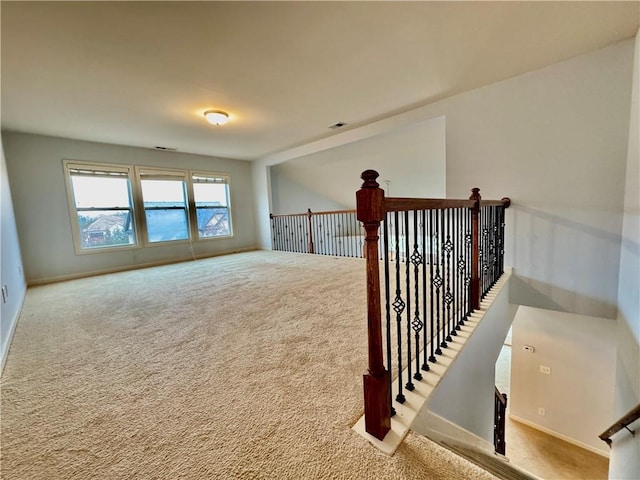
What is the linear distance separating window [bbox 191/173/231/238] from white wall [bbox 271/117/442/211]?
138cm

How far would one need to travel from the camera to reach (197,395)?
1283mm

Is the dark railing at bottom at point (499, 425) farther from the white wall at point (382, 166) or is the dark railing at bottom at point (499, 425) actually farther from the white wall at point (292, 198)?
the white wall at point (292, 198)

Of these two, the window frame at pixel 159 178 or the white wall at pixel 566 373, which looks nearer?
the white wall at pixel 566 373

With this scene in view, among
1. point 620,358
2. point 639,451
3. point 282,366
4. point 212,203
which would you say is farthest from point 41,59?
point 620,358

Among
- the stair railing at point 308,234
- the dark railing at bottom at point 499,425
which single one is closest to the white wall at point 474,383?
the dark railing at bottom at point 499,425

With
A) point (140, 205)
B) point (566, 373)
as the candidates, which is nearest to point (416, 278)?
point (566, 373)

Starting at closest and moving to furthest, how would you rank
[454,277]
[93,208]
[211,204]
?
[454,277]
[93,208]
[211,204]

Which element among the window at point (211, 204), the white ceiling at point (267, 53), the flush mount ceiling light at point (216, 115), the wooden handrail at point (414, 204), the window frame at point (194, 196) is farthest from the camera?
the window at point (211, 204)

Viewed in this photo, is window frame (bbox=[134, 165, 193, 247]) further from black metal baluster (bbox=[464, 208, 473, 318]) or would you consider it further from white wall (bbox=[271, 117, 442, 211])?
black metal baluster (bbox=[464, 208, 473, 318])

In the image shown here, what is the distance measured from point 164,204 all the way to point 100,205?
972mm

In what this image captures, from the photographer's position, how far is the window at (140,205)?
4.26 m

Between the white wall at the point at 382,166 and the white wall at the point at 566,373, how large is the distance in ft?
8.26

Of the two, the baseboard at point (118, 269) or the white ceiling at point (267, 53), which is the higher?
the white ceiling at point (267, 53)

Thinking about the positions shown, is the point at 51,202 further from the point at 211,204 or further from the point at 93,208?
the point at 211,204
